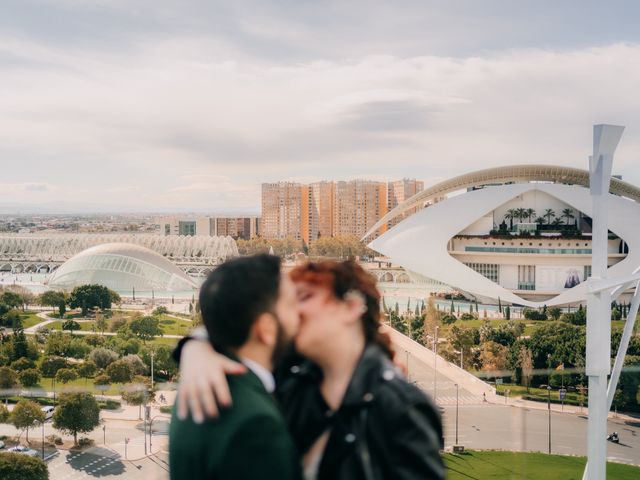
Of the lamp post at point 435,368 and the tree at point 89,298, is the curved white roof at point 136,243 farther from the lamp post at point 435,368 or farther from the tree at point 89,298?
the lamp post at point 435,368

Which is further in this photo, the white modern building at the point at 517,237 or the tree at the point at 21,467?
the white modern building at the point at 517,237

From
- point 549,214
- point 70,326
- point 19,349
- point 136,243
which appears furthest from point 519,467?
point 136,243

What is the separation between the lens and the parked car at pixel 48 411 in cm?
793

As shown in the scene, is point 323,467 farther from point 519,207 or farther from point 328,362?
point 519,207

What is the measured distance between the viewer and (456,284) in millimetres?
18594

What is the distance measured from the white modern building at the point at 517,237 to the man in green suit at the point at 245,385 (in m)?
17.7

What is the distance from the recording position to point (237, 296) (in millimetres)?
732

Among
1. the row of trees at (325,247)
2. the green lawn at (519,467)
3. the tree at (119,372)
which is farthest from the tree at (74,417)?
the row of trees at (325,247)

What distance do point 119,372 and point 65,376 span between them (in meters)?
0.75

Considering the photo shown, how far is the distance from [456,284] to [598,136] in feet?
51.7

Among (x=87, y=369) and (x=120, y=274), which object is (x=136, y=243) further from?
(x=87, y=369)

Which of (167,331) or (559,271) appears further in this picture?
(559,271)

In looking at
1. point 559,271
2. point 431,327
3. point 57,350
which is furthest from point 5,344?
point 559,271

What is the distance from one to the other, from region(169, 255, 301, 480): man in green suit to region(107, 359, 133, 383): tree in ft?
29.2
